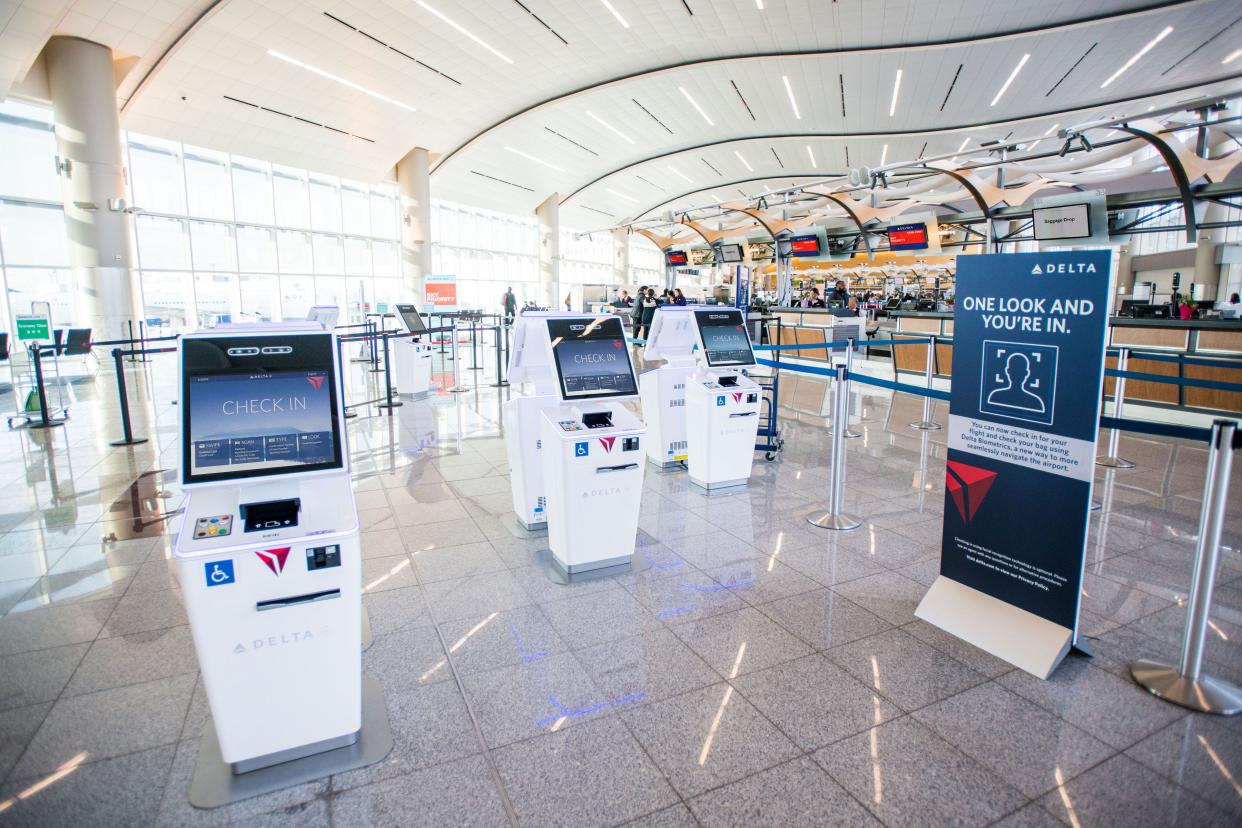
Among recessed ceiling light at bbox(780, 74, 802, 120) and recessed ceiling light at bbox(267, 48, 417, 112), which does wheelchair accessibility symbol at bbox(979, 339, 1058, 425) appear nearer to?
recessed ceiling light at bbox(267, 48, 417, 112)

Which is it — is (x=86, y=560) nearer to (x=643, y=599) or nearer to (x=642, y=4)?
(x=643, y=599)

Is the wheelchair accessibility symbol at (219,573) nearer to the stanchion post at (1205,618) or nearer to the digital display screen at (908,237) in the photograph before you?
the stanchion post at (1205,618)

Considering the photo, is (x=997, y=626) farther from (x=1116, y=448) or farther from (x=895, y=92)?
(x=895, y=92)

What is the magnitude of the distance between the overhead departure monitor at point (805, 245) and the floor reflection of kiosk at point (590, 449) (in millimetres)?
12244

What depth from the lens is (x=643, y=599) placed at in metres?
3.28

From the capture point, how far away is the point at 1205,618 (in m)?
2.38

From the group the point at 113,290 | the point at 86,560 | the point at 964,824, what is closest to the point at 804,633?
the point at 964,824

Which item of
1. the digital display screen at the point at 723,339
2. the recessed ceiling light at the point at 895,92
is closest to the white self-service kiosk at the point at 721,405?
the digital display screen at the point at 723,339

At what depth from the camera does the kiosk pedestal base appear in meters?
1.97

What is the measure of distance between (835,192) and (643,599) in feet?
41.7

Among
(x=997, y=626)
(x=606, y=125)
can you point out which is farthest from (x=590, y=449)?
(x=606, y=125)

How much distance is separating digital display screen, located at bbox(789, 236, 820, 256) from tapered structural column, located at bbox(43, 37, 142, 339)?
15.0 m

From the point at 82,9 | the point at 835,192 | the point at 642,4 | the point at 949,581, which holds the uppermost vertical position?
the point at 642,4

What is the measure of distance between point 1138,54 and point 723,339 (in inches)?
779
